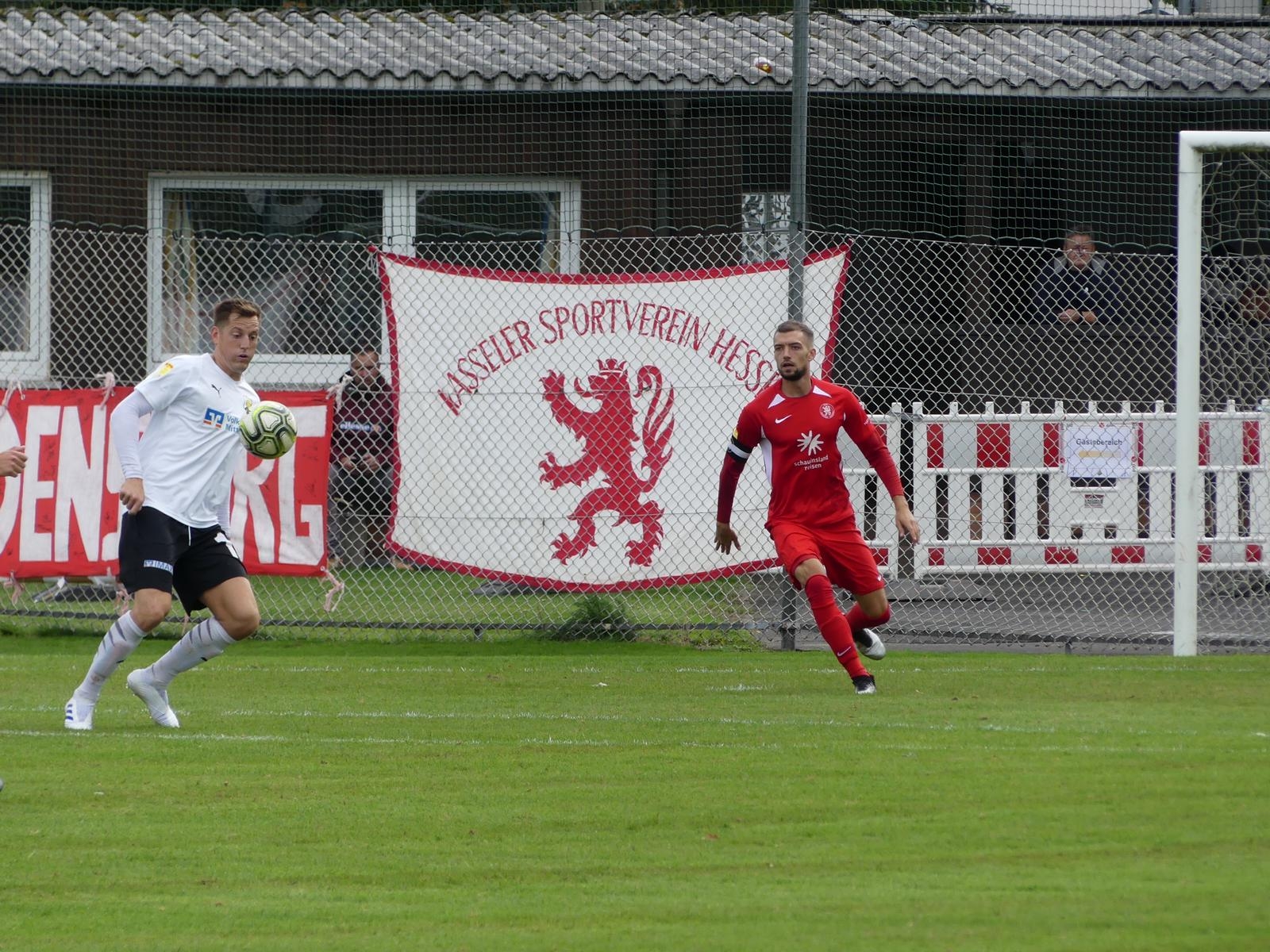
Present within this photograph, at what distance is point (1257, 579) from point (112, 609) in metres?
7.60

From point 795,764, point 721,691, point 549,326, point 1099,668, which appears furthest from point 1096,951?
point 549,326

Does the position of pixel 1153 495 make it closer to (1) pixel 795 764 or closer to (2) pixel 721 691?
(2) pixel 721 691

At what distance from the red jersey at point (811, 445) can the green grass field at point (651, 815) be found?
952 millimetres

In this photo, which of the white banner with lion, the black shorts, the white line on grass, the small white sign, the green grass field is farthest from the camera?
the small white sign

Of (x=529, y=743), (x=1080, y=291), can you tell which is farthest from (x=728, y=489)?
(x=1080, y=291)

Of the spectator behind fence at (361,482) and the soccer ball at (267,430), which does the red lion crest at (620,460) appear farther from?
the soccer ball at (267,430)

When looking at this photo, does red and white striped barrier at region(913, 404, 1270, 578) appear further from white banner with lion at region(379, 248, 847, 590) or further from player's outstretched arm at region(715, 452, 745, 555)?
player's outstretched arm at region(715, 452, 745, 555)

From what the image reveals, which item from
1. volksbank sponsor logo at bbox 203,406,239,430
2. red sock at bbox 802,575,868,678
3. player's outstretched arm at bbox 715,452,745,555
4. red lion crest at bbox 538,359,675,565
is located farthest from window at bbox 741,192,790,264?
volksbank sponsor logo at bbox 203,406,239,430

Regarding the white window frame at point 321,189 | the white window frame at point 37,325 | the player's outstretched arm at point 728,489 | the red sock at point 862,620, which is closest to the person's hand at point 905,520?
the red sock at point 862,620

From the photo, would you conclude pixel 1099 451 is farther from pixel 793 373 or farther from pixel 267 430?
pixel 267 430

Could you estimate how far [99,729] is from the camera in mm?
8211

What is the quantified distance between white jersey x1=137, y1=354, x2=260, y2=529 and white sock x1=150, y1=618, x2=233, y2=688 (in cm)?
48

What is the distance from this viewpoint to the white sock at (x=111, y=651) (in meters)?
8.11

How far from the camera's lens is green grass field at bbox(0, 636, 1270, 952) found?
4824 mm
